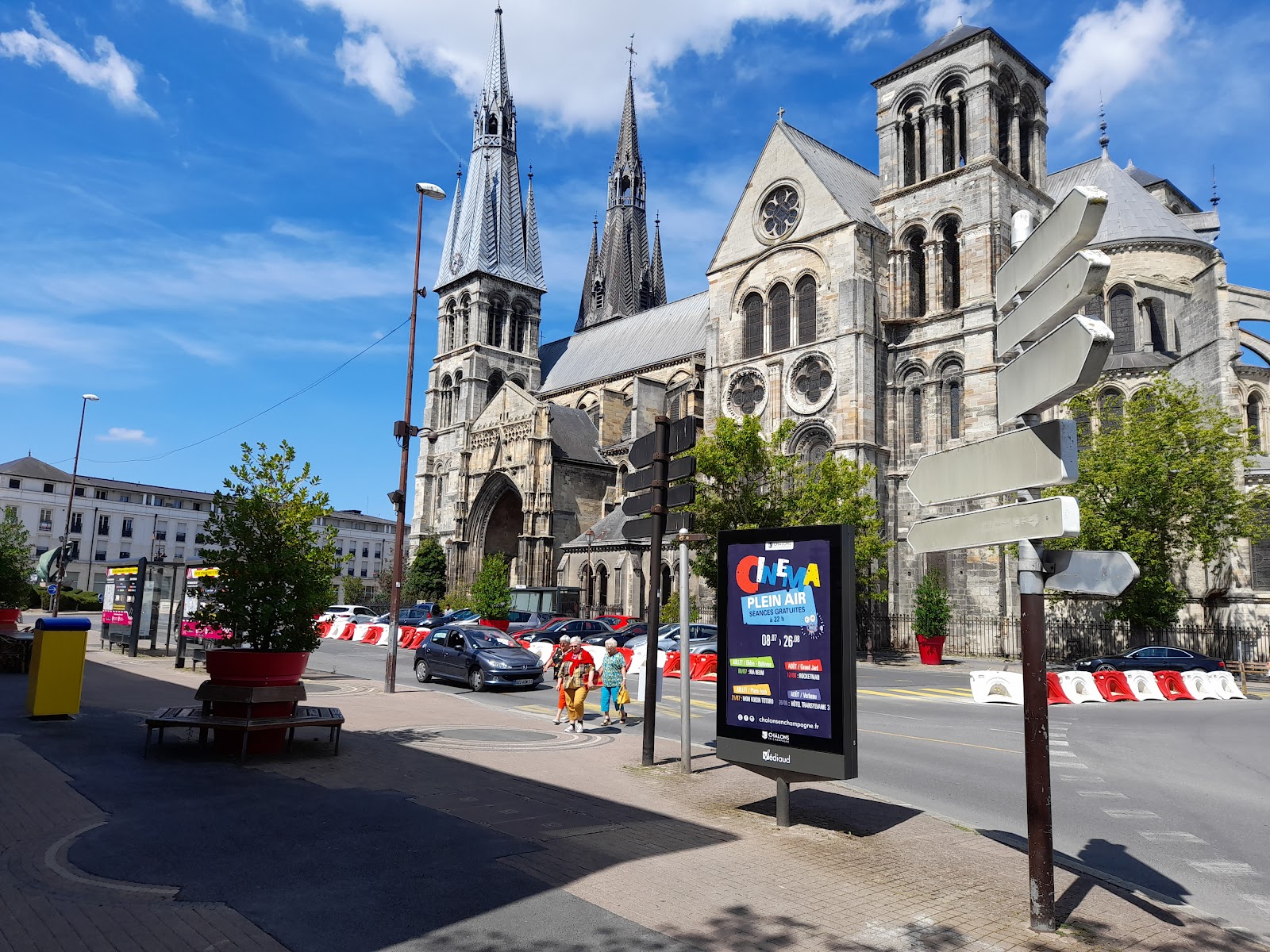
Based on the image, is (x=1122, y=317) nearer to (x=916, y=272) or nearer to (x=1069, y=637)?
(x=916, y=272)

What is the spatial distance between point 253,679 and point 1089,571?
30.0 feet

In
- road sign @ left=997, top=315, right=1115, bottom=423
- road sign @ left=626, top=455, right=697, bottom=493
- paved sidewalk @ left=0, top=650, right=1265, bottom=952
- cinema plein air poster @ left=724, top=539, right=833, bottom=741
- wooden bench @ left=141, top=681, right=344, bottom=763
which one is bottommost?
paved sidewalk @ left=0, top=650, right=1265, bottom=952

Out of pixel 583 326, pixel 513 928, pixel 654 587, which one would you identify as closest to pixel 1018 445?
pixel 513 928

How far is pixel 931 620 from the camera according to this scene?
3266 centimetres

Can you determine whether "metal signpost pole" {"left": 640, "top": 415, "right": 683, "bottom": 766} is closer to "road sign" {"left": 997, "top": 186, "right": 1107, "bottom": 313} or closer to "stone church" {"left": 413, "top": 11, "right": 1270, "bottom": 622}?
"road sign" {"left": 997, "top": 186, "right": 1107, "bottom": 313}

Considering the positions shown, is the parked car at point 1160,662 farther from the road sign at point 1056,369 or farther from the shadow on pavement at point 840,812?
the road sign at point 1056,369

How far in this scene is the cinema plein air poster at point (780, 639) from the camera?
296 inches

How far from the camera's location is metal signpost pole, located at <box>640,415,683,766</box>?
1059 cm

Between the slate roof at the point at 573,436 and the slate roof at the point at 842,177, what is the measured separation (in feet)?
74.0

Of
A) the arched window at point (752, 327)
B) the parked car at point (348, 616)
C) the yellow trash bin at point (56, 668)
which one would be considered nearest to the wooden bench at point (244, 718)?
the yellow trash bin at point (56, 668)

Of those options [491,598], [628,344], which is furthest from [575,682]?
[628,344]

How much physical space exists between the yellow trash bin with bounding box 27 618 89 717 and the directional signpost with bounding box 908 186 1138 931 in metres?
11.9

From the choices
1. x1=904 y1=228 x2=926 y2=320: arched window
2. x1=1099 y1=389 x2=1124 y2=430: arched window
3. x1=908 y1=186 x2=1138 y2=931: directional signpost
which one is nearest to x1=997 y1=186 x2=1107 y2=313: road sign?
x1=908 y1=186 x2=1138 y2=931: directional signpost

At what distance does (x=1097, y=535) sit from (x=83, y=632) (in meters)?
28.0
